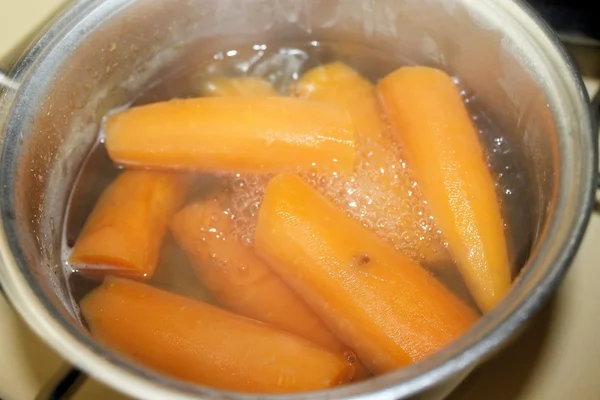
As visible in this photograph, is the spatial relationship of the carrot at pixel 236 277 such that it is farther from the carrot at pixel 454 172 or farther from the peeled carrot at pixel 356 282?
the carrot at pixel 454 172

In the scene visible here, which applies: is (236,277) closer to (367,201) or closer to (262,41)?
(367,201)

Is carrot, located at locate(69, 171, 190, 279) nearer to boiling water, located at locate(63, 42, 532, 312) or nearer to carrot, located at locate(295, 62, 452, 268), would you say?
boiling water, located at locate(63, 42, 532, 312)

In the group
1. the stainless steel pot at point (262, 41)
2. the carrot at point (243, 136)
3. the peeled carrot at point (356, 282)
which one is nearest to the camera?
the stainless steel pot at point (262, 41)

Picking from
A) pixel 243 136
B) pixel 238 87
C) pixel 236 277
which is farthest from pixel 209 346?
pixel 238 87


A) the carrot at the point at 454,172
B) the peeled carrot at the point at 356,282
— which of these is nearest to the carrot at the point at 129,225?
the peeled carrot at the point at 356,282

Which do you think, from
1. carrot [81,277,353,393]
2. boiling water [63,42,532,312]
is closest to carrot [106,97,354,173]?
boiling water [63,42,532,312]

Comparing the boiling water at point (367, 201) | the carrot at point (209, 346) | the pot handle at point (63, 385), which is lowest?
the pot handle at point (63, 385)
